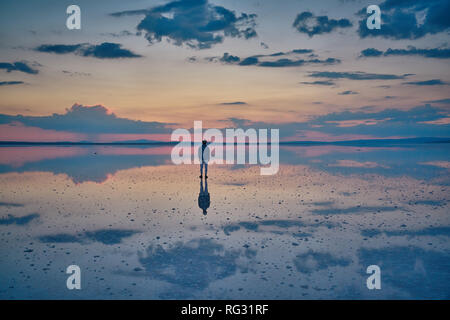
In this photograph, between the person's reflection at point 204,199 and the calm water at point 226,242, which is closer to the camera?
the calm water at point 226,242

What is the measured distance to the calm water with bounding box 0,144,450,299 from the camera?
596 cm

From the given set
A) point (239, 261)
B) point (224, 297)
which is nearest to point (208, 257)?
point (239, 261)

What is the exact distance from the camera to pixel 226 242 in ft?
26.9

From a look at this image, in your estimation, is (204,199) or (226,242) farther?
(204,199)

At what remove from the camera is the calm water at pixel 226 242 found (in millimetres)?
5957

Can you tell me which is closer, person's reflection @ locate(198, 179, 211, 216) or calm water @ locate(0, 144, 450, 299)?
calm water @ locate(0, 144, 450, 299)

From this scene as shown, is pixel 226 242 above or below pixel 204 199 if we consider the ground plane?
below

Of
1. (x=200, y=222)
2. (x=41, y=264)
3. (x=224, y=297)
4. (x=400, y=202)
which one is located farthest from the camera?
(x=400, y=202)

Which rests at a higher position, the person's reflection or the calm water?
the person's reflection

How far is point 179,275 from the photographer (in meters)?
6.36

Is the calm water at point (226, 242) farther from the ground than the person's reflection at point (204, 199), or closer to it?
closer to it
